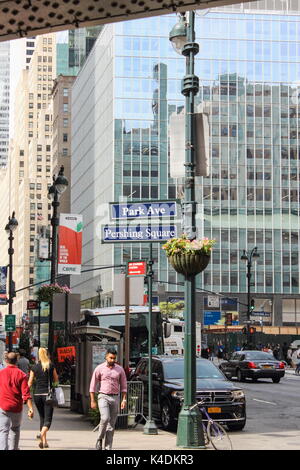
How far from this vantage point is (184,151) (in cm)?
1526

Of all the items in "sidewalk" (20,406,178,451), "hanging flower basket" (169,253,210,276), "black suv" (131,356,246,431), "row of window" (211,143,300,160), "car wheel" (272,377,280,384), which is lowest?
"car wheel" (272,377,280,384)

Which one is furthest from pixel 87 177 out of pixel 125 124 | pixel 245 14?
pixel 245 14

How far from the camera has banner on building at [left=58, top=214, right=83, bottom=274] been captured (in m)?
27.4

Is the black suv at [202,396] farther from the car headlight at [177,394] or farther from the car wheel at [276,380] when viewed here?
the car wheel at [276,380]

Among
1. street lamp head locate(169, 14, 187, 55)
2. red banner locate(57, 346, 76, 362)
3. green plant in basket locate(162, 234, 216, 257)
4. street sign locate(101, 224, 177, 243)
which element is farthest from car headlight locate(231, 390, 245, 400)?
red banner locate(57, 346, 76, 362)

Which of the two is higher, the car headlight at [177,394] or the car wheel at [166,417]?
the car headlight at [177,394]

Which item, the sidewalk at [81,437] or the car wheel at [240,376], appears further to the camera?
the car wheel at [240,376]

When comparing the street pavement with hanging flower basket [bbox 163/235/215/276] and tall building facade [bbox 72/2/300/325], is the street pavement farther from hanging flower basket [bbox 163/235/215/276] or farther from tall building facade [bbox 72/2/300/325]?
tall building facade [bbox 72/2/300/325]

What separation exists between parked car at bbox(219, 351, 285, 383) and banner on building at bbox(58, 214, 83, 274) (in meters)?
14.4

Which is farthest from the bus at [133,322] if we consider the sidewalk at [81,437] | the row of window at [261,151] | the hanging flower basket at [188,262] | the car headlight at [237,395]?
the row of window at [261,151]

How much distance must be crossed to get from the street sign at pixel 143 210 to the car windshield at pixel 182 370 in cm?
470

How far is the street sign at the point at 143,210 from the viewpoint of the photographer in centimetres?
1678

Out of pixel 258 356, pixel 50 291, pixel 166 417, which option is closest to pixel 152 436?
pixel 166 417
